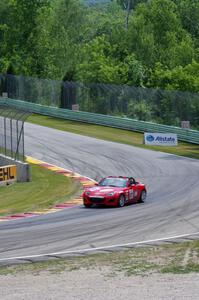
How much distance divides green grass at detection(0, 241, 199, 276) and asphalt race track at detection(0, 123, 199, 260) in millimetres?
1716

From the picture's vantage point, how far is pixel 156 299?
15.6m

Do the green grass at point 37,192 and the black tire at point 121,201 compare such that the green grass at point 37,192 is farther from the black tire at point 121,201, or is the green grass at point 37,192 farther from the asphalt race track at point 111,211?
the black tire at point 121,201

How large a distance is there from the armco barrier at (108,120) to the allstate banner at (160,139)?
2.05 m

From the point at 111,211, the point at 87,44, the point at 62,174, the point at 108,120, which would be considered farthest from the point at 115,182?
the point at 87,44

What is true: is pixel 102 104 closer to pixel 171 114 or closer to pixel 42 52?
pixel 171 114

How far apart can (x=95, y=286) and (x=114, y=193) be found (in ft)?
54.8

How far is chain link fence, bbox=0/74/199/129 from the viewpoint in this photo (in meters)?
62.8

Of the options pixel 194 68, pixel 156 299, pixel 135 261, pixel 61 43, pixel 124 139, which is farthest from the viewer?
pixel 61 43

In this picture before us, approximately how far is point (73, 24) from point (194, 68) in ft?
168

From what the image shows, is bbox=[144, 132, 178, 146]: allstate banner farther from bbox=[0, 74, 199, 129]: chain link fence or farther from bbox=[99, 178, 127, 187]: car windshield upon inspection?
bbox=[99, 178, 127, 187]: car windshield

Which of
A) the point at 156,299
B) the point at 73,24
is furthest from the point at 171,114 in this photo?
the point at 73,24

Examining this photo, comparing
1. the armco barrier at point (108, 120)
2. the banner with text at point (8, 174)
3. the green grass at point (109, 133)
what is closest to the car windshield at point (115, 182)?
the banner with text at point (8, 174)

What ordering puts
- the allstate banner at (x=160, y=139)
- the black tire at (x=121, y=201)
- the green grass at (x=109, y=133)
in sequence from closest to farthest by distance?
1. the black tire at (x=121, y=201)
2. the green grass at (x=109, y=133)
3. the allstate banner at (x=160, y=139)

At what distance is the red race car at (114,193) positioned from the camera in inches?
1331
